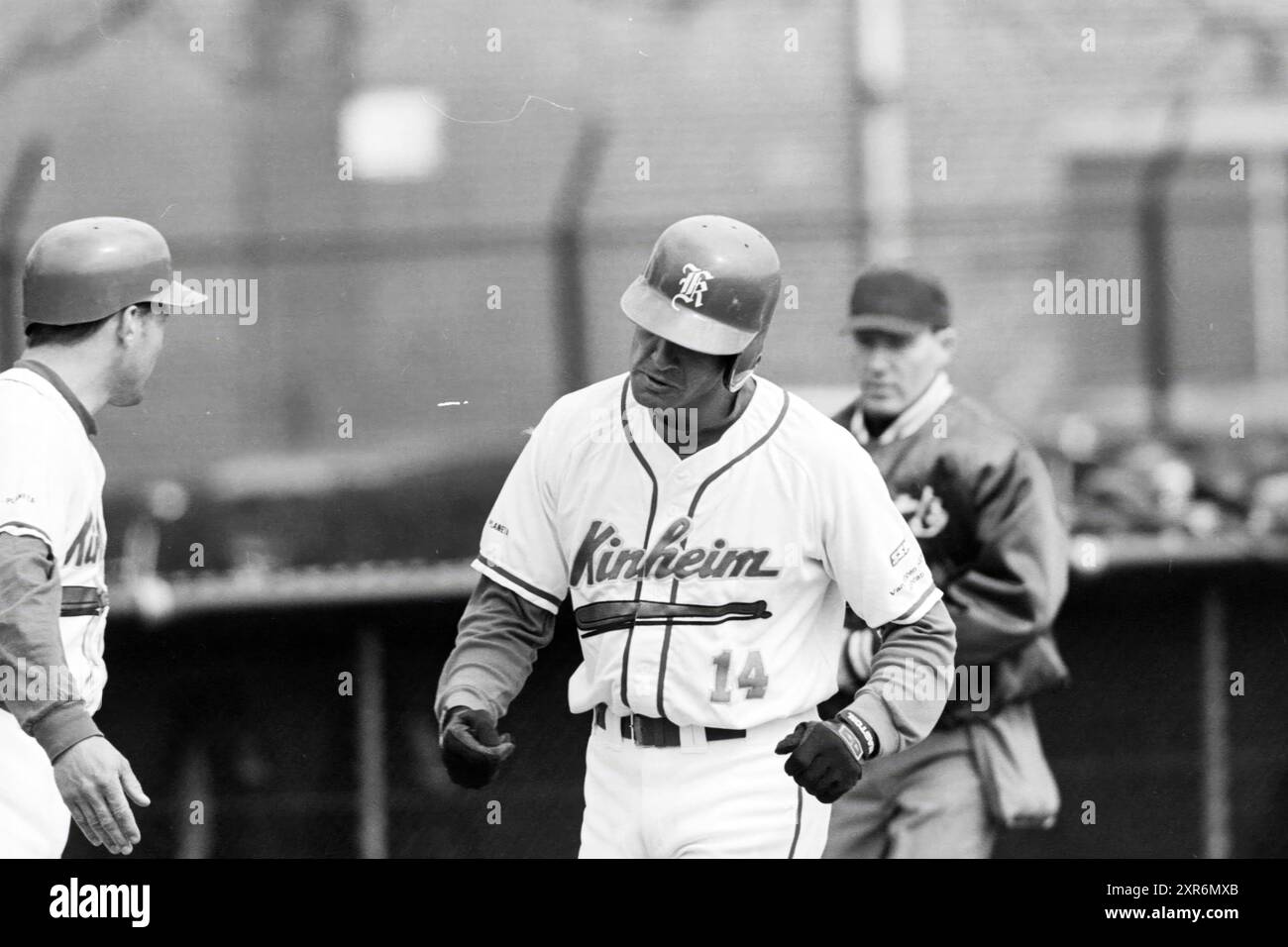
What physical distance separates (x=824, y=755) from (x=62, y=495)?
1.40 metres

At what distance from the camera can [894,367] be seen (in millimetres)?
3787

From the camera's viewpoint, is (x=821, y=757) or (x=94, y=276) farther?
(x=94, y=276)

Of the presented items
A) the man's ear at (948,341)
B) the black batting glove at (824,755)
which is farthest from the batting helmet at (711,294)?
the man's ear at (948,341)

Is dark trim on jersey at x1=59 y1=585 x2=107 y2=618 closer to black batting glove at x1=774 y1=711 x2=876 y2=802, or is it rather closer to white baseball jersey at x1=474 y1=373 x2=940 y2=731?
white baseball jersey at x1=474 y1=373 x2=940 y2=731

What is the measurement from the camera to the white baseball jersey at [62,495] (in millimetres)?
2984

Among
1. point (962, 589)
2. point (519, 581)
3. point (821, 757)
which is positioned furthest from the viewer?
point (962, 589)

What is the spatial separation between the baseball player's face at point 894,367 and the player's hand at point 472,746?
1.34 metres

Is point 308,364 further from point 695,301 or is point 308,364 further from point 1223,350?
point 1223,350

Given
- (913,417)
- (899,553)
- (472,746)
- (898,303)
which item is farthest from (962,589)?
(472,746)

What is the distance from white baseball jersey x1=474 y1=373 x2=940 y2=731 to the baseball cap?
82cm

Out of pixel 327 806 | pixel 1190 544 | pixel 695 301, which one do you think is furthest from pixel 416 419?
pixel 1190 544

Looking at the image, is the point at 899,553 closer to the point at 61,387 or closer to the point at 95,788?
the point at 95,788

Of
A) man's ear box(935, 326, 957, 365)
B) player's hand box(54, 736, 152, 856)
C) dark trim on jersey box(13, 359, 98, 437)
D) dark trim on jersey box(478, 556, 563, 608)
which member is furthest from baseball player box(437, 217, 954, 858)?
man's ear box(935, 326, 957, 365)
